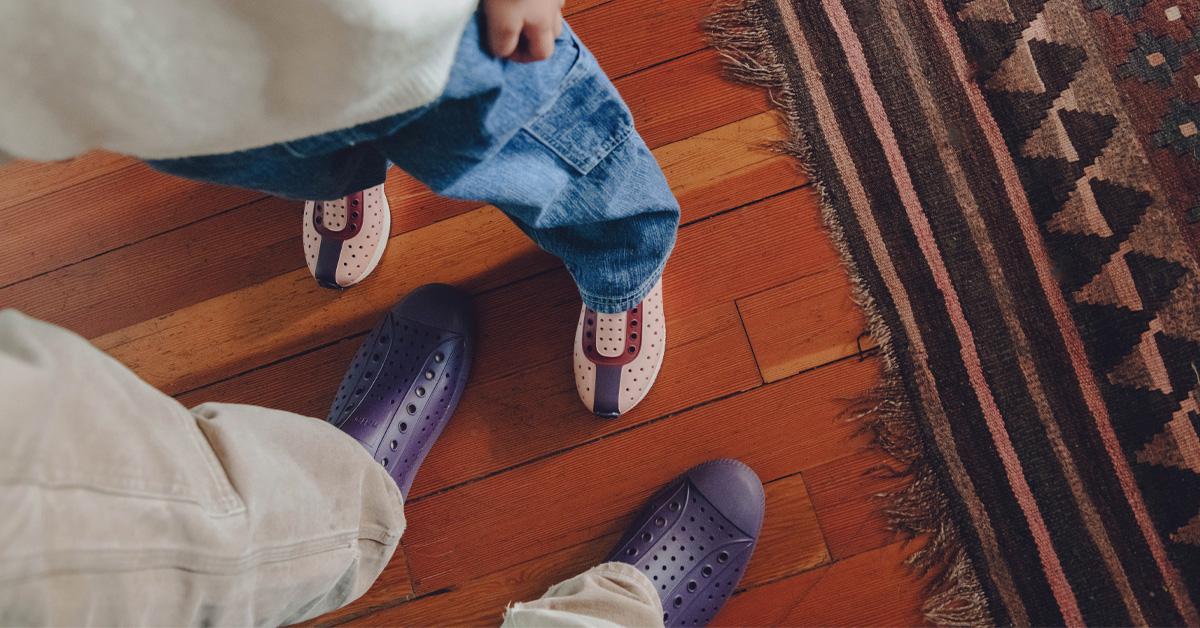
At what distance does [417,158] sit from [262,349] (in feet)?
1.80

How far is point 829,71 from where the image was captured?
0.86 metres

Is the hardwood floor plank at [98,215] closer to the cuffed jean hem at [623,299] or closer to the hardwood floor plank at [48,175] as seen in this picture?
the hardwood floor plank at [48,175]

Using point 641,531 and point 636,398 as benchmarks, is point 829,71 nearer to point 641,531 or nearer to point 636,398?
point 636,398

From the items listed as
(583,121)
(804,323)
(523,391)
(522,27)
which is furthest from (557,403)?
(522,27)

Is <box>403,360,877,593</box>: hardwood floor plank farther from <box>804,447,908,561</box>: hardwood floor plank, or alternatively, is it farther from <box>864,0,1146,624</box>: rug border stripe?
<box>864,0,1146,624</box>: rug border stripe

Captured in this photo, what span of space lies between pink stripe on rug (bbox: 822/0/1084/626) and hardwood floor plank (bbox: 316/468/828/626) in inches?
9.2

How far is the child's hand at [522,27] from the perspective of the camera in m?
0.40

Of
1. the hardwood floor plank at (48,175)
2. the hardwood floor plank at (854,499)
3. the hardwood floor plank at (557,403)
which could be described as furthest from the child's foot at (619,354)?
the hardwood floor plank at (48,175)

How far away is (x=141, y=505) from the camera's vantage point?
1.30 feet

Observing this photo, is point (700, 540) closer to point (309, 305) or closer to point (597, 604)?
point (597, 604)

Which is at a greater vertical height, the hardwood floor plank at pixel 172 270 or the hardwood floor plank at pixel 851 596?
the hardwood floor plank at pixel 172 270

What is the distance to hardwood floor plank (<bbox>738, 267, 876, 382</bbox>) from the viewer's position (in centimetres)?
85

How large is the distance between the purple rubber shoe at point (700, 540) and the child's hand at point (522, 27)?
0.55m

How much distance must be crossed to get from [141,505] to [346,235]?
1.63 feet
